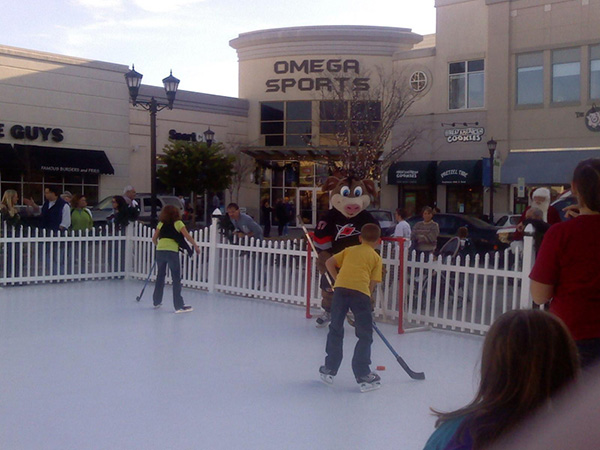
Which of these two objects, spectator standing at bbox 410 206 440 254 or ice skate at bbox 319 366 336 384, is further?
spectator standing at bbox 410 206 440 254

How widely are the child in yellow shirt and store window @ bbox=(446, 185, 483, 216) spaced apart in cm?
2309

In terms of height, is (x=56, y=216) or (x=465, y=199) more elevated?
(x=465, y=199)

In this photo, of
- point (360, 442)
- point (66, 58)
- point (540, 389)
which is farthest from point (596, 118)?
point (540, 389)

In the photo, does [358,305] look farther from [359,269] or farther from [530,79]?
[530,79]

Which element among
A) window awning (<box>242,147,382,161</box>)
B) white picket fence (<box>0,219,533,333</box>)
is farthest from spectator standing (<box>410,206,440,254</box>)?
window awning (<box>242,147,382,161</box>)

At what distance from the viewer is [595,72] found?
83.2ft

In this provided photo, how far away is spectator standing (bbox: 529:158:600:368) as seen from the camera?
11.8 feet

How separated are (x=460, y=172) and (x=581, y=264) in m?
25.1

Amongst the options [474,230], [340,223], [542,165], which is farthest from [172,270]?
[542,165]

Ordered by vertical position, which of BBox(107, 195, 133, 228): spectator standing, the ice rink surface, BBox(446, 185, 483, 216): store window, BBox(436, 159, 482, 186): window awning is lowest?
the ice rink surface

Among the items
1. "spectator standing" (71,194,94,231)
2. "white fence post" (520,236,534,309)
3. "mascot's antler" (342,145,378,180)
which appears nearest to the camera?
"white fence post" (520,236,534,309)

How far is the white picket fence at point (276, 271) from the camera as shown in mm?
8672

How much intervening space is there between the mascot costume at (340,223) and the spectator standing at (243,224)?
2944 mm

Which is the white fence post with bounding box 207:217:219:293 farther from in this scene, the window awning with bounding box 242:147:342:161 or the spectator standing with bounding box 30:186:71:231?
the window awning with bounding box 242:147:342:161
